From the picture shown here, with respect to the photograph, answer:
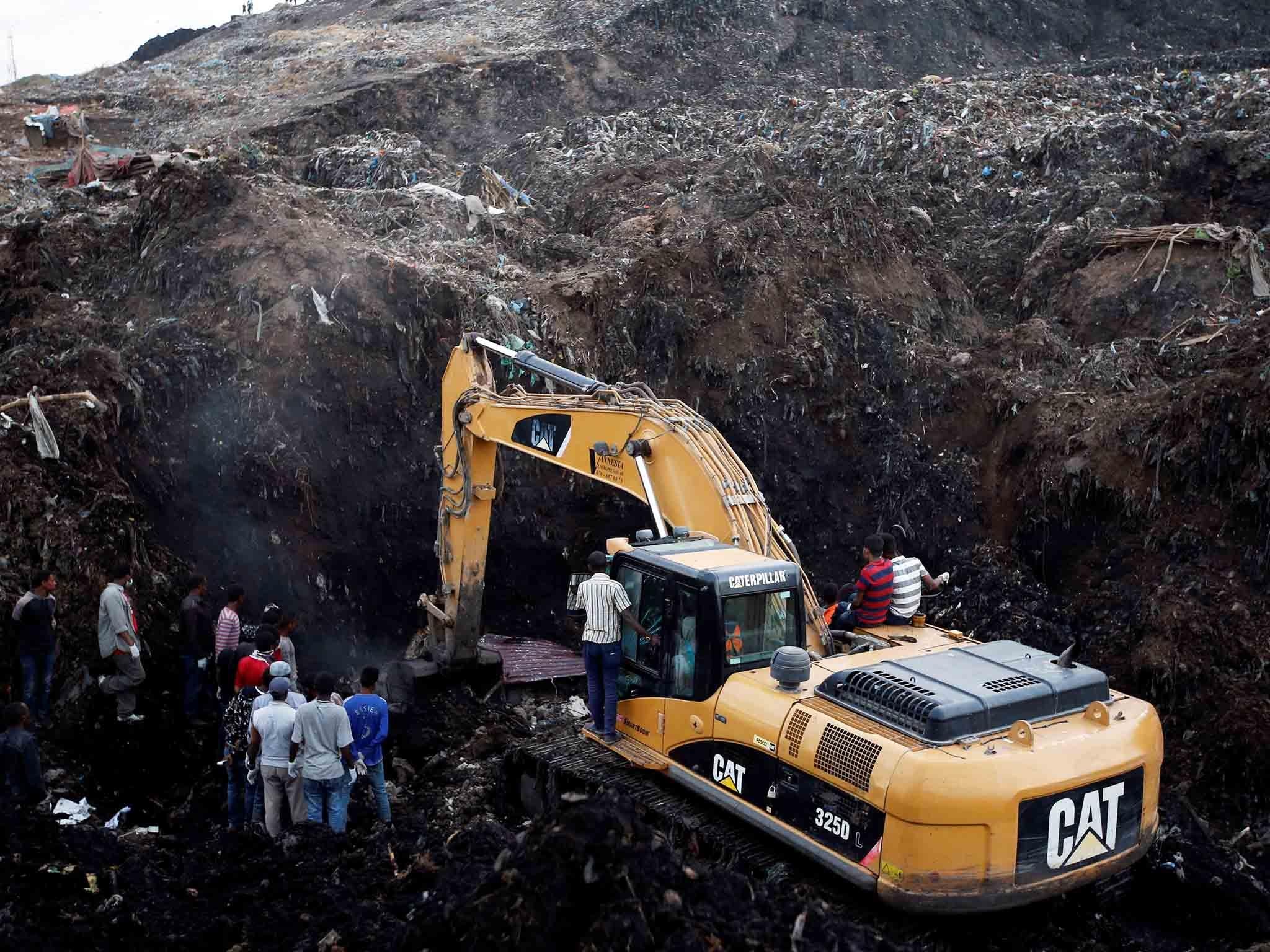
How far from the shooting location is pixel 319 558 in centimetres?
1240

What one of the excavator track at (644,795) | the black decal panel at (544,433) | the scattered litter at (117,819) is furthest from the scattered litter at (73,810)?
the black decal panel at (544,433)

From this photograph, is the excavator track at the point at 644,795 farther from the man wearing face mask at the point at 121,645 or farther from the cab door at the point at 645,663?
the man wearing face mask at the point at 121,645

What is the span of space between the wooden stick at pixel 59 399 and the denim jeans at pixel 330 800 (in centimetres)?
610

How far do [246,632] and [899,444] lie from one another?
740cm

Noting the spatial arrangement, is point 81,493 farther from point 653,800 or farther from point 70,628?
point 653,800

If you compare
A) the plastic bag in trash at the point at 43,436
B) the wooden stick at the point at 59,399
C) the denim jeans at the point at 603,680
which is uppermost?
the wooden stick at the point at 59,399

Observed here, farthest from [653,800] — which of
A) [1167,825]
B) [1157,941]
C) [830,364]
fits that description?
[830,364]

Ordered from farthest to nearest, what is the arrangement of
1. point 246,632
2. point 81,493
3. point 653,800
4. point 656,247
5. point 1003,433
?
point 656,247 < point 1003,433 < point 81,493 < point 246,632 < point 653,800

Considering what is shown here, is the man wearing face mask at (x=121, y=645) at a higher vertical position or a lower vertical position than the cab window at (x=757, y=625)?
lower

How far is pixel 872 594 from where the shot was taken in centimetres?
766

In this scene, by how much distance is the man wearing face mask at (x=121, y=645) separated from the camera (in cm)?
975

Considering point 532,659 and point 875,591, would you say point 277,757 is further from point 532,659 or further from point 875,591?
point 875,591

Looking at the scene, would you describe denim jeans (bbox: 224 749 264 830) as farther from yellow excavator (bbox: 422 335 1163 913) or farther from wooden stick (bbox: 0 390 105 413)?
wooden stick (bbox: 0 390 105 413)

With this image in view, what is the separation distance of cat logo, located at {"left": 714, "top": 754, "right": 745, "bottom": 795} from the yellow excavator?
0.01 meters
